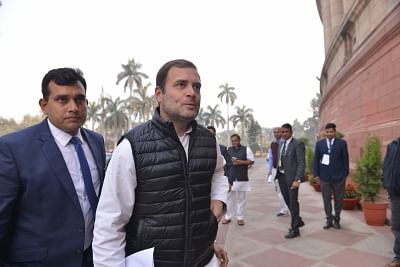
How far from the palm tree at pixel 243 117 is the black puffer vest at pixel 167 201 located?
7039 centimetres

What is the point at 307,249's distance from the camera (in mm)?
4773

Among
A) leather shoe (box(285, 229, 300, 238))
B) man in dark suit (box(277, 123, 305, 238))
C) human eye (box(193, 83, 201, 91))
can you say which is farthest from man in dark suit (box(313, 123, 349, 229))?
human eye (box(193, 83, 201, 91))

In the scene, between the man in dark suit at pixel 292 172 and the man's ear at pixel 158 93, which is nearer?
the man's ear at pixel 158 93

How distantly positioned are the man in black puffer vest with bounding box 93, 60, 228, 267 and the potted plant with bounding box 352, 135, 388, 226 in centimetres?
538

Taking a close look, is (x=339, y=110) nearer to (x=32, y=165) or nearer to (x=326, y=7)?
(x=326, y=7)

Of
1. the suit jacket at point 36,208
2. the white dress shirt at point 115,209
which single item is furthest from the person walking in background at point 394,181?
the suit jacket at point 36,208

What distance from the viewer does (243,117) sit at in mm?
71688

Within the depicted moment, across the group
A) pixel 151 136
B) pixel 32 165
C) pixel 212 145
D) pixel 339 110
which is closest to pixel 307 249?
pixel 212 145

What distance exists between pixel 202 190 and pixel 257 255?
345 cm

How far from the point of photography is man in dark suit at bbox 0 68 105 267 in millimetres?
1562

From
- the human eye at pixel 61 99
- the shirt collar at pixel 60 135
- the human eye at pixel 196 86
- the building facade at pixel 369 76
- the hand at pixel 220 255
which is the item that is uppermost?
the building facade at pixel 369 76

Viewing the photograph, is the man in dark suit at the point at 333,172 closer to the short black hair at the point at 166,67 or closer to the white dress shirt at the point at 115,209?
the short black hair at the point at 166,67

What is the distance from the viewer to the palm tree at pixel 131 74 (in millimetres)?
47531

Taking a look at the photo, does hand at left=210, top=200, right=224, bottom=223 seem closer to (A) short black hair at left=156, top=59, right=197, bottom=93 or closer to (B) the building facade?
(A) short black hair at left=156, top=59, right=197, bottom=93
